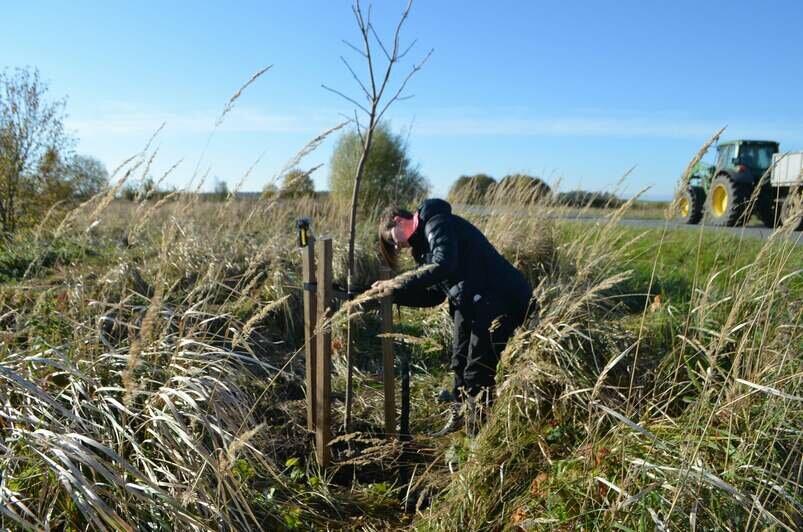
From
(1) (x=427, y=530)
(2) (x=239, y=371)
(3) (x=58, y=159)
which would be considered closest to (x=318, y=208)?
(3) (x=58, y=159)

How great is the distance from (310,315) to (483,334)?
991 millimetres

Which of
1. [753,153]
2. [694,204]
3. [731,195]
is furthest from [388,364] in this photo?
[753,153]

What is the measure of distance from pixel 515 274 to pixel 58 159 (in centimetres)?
765

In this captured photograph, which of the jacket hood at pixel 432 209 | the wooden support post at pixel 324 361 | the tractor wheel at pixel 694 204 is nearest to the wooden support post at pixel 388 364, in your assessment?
the wooden support post at pixel 324 361

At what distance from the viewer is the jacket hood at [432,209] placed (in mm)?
3135

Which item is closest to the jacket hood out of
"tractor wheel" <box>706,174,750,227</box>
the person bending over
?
the person bending over

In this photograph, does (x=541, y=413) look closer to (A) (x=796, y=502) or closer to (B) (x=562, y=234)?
(A) (x=796, y=502)

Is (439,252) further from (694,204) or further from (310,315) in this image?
(694,204)

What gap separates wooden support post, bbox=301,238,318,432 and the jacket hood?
691mm

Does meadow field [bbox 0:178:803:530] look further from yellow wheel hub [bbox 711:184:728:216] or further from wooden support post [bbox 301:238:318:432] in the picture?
yellow wheel hub [bbox 711:184:728:216]

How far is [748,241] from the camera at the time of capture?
203 inches

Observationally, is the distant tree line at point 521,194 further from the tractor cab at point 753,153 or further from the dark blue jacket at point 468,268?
the tractor cab at point 753,153

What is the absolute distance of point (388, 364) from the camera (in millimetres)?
2801

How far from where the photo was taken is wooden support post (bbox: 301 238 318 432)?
2.69 metres
